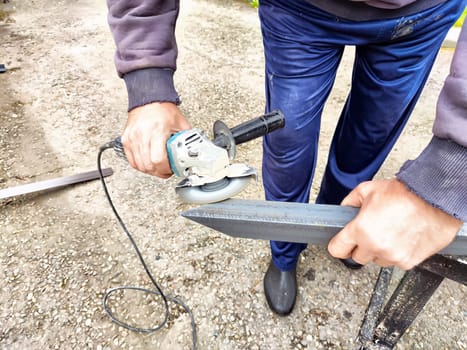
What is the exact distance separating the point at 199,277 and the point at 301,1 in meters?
1.14

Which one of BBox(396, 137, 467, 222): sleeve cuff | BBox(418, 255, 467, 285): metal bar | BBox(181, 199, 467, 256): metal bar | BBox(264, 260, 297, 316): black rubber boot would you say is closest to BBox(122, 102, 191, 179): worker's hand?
BBox(181, 199, 467, 256): metal bar

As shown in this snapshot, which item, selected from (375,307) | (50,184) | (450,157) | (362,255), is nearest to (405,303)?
(375,307)

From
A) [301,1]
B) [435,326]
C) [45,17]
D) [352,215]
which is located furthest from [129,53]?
[45,17]

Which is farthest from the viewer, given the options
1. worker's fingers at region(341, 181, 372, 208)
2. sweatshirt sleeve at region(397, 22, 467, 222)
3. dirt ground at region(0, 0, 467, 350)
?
dirt ground at region(0, 0, 467, 350)

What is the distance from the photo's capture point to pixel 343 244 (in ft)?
2.21

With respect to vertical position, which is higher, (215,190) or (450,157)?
(450,157)

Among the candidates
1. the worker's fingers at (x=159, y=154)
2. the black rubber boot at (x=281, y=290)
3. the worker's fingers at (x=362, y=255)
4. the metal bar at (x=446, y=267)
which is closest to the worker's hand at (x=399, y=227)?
the worker's fingers at (x=362, y=255)

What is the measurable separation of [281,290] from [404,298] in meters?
0.54

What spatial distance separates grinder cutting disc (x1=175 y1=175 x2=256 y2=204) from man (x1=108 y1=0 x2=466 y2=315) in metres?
0.08

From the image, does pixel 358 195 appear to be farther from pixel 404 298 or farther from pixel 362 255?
pixel 404 298

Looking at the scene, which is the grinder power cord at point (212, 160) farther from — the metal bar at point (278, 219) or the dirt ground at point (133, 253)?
the dirt ground at point (133, 253)

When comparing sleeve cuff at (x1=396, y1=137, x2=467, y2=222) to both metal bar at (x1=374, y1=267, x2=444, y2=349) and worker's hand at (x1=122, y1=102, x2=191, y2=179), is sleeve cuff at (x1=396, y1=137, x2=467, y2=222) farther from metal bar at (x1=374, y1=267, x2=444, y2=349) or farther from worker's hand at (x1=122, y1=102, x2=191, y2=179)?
worker's hand at (x1=122, y1=102, x2=191, y2=179)

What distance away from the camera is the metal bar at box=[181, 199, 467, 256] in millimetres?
735

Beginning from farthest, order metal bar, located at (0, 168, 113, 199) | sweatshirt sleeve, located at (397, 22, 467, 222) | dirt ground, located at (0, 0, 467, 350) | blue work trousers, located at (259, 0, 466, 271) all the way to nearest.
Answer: metal bar, located at (0, 168, 113, 199)
dirt ground, located at (0, 0, 467, 350)
blue work trousers, located at (259, 0, 466, 271)
sweatshirt sleeve, located at (397, 22, 467, 222)
